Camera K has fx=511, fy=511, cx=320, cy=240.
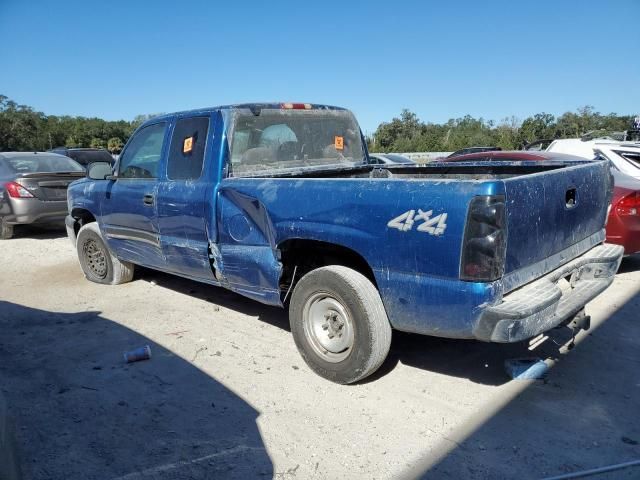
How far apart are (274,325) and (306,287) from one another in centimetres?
134

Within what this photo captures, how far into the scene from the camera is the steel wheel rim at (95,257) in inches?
247

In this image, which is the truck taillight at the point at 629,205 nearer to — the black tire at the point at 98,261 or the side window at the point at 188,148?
the side window at the point at 188,148

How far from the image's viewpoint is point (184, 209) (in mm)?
4504

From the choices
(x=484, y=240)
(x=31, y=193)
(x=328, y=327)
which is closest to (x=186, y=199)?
(x=328, y=327)

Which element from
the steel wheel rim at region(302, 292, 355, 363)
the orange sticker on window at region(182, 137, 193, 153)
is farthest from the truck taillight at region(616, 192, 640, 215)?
the orange sticker on window at region(182, 137, 193, 153)

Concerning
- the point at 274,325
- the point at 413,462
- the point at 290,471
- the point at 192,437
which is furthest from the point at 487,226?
the point at 274,325

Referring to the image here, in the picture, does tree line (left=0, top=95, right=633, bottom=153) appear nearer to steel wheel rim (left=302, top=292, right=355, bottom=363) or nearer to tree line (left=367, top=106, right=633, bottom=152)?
tree line (left=367, top=106, right=633, bottom=152)

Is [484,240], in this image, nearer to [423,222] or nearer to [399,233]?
[423,222]

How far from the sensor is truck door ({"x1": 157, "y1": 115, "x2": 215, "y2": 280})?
4.38 metres

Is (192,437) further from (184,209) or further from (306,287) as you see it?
(184,209)

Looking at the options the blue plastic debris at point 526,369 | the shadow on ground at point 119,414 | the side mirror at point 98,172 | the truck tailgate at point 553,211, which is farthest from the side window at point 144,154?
the blue plastic debris at point 526,369

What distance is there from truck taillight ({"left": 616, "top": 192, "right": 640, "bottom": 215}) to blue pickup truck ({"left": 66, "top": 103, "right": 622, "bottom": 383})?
2055 mm

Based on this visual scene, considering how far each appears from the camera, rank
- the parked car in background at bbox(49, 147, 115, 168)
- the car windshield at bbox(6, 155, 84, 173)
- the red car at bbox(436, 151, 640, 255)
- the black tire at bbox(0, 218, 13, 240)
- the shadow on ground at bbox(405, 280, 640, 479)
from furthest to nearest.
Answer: the parked car in background at bbox(49, 147, 115, 168) → the black tire at bbox(0, 218, 13, 240) → the car windshield at bbox(6, 155, 84, 173) → the red car at bbox(436, 151, 640, 255) → the shadow on ground at bbox(405, 280, 640, 479)

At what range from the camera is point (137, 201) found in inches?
202
